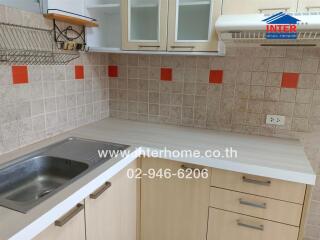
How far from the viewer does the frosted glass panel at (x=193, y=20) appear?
150 cm

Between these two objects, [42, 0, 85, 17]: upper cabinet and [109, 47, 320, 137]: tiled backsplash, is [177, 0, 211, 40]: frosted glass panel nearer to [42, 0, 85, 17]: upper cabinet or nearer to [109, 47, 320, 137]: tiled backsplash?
[109, 47, 320, 137]: tiled backsplash

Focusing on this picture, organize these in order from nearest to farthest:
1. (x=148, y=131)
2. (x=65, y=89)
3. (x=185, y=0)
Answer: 1. (x=185, y=0)
2. (x=65, y=89)
3. (x=148, y=131)

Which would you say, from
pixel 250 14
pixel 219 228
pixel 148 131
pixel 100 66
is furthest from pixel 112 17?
pixel 219 228

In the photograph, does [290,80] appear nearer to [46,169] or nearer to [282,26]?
[282,26]

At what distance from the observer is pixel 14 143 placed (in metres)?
1.36

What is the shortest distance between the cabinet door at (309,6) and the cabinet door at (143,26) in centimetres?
73

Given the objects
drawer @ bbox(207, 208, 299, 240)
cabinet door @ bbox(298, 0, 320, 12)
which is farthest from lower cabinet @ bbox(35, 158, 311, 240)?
cabinet door @ bbox(298, 0, 320, 12)

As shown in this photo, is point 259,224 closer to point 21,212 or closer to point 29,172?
point 21,212

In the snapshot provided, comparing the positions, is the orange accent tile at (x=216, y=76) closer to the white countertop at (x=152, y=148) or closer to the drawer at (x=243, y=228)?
the white countertop at (x=152, y=148)

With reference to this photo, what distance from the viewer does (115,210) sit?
134 centimetres

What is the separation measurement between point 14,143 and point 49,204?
24.8 inches

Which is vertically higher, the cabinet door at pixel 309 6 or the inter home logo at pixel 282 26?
the cabinet door at pixel 309 6

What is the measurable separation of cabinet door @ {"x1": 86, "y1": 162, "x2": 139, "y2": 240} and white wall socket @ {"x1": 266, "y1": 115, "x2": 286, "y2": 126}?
968mm

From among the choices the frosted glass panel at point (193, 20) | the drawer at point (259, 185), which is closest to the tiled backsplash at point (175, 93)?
the frosted glass panel at point (193, 20)
